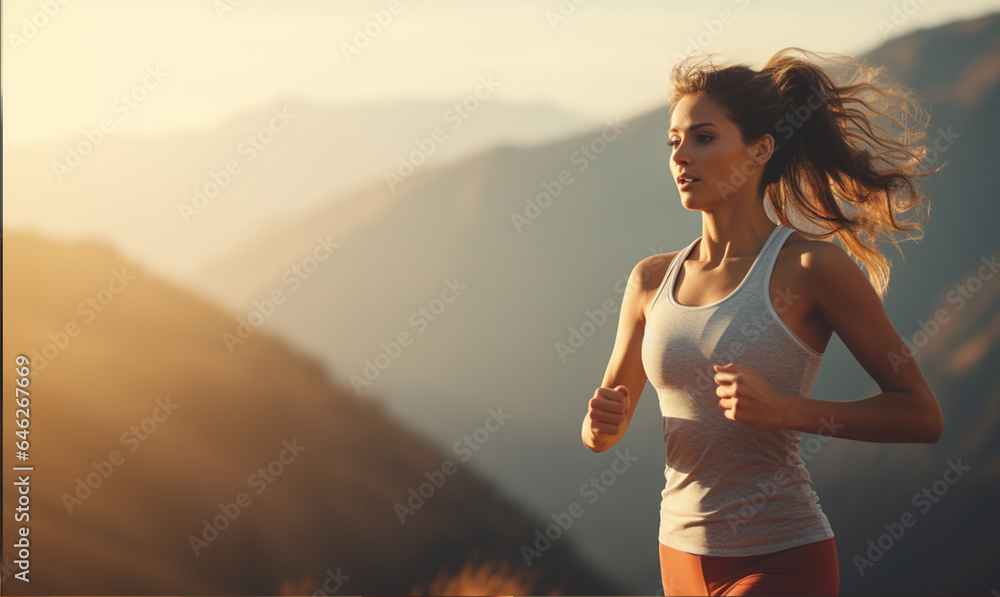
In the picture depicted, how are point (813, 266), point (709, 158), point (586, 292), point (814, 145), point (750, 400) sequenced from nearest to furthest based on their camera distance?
point (750, 400)
point (813, 266)
point (709, 158)
point (814, 145)
point (586, 292)

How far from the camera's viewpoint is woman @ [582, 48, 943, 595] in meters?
1.15

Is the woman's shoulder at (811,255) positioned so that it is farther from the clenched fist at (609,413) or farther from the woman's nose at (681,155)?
the clenched fist at (609,413)

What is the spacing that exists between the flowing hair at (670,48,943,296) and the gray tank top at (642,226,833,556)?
0.18 meters

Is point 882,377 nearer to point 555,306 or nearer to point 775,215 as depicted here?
point 775,215

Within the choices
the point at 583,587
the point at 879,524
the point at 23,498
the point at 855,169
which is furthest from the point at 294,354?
the point at 855,169

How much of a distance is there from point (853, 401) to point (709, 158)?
44 cm

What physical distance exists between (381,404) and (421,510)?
53cm

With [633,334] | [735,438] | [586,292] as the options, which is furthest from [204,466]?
[735,438]

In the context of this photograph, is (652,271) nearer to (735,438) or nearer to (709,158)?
(709,158)

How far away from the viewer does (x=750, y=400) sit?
1.07 m

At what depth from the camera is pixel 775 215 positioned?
1.47 meters

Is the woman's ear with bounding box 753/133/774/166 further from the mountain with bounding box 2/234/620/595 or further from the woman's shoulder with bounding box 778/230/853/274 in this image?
the mountain with bounding box 2/234/620/595

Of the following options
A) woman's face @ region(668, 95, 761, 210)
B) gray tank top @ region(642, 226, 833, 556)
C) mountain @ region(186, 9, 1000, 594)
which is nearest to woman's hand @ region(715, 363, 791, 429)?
gray tank top @ region(642, 226, 833, 556)

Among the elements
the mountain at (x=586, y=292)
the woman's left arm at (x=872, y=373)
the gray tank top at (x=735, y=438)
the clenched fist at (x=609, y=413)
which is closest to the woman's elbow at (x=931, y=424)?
the woman's left arm at (x=872, y=373)
